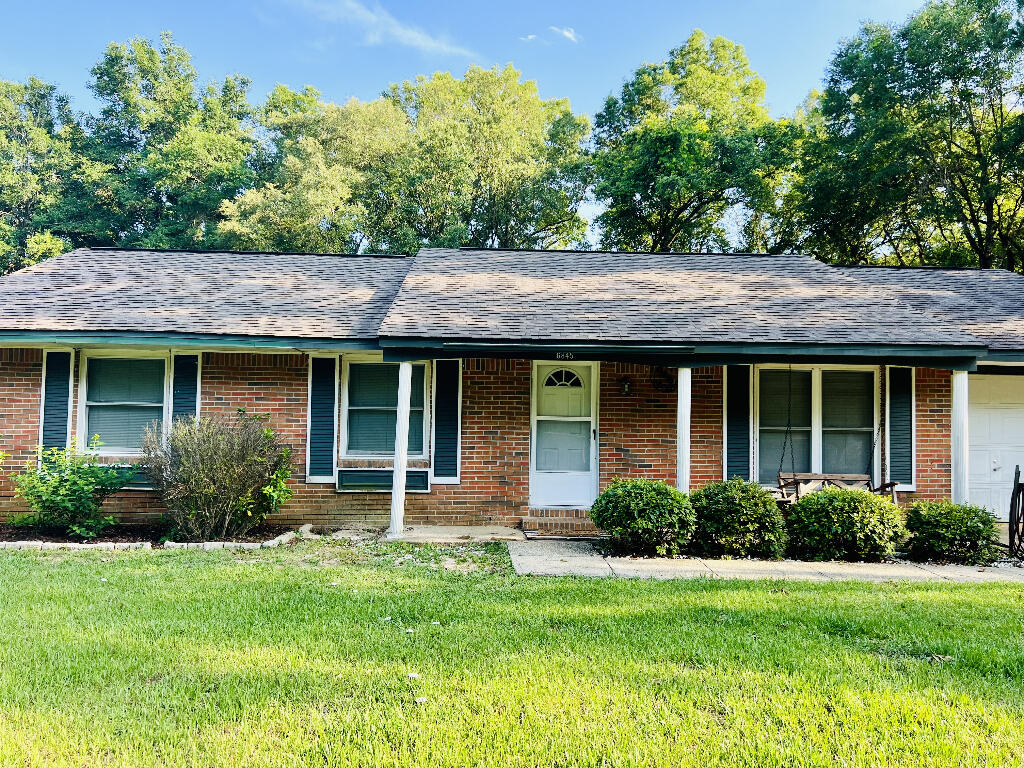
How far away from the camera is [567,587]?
5594mm

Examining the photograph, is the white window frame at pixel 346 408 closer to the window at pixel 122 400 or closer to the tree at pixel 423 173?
the window at pixel 122 400

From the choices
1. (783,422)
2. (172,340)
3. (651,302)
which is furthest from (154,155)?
(783,422)

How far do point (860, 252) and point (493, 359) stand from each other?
742 inches

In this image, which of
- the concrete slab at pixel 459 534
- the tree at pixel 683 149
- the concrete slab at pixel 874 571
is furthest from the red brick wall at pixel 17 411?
→ the tree at pixel 683 149

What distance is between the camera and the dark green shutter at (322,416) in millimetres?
8914

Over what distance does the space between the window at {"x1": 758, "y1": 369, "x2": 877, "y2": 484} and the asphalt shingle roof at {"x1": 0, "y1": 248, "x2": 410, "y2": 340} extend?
5776 mm

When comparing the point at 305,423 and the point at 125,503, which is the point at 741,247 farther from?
the point at 125,503

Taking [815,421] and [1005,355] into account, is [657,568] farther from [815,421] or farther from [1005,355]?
[1005,355]

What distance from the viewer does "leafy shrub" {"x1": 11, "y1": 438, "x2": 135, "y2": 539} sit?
7.70 metres

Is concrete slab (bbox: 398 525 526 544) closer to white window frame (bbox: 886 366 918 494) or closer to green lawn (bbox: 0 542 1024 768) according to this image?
green lawn (bbox: 0 542 1024 768)

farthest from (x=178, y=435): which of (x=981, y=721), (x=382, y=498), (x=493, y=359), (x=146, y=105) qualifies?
(x=146, y=105)

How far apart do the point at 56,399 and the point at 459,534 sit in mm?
5855

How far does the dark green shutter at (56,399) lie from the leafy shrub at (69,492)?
0.60 m

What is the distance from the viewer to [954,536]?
722cm
